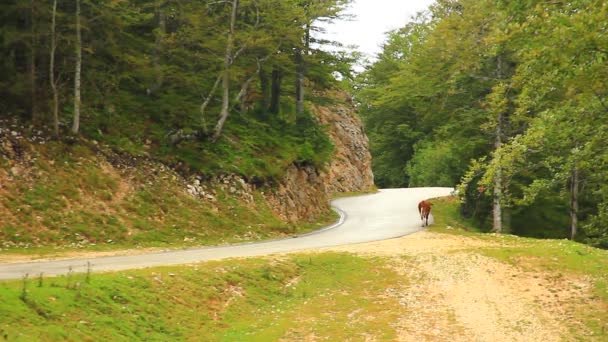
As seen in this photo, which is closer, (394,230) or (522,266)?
(522,266)

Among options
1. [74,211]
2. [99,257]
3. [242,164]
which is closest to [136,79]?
[242,164]

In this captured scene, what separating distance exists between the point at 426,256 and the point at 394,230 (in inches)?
257

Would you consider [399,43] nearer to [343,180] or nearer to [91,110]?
[343,180]

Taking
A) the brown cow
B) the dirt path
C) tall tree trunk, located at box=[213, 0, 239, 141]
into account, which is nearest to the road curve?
the brown cow

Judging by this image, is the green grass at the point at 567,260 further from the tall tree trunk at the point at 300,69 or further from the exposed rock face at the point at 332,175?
the tall tree trunk at the point at 300,69

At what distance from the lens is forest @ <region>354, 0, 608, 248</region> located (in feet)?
39.8

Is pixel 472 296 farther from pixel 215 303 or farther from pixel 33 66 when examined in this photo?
pixel 33 66

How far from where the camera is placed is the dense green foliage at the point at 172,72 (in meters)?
21.5

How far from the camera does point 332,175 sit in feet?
160

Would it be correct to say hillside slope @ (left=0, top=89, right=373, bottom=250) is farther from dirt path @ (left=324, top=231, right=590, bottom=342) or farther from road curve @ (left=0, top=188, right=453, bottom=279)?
dirt path @ (left=324, top=231, right=590, bottom=342)

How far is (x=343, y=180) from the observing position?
49.6 metres

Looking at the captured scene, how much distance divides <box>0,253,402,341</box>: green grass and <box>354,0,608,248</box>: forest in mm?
5792

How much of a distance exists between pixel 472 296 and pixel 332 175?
108ft

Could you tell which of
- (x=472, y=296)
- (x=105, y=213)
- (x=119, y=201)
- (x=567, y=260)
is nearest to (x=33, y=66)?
(x=119, y=201)
